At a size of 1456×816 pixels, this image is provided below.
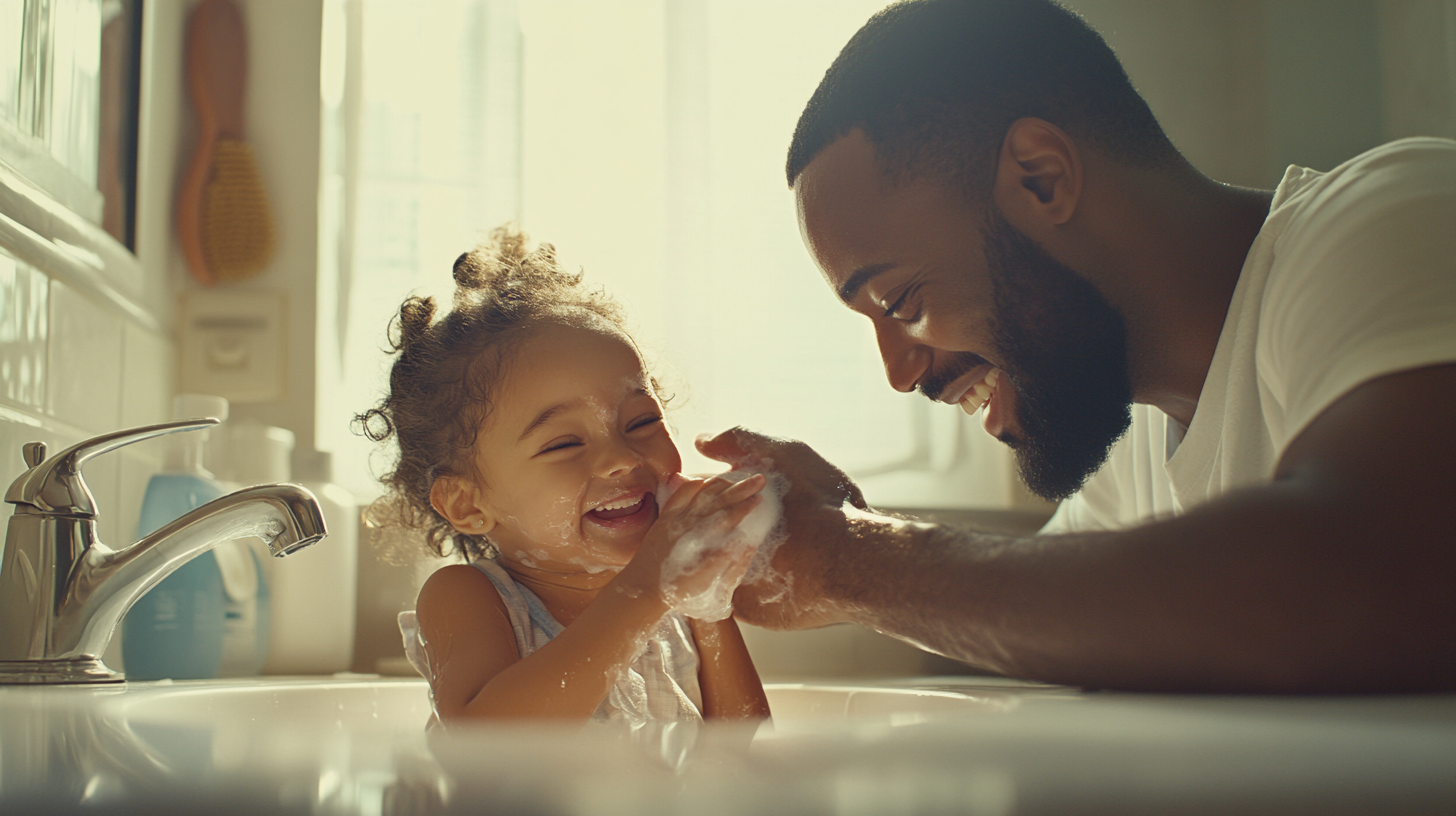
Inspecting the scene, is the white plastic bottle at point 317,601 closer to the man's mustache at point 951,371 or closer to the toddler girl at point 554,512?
the toddler girl at point 554,512

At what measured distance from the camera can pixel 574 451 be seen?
947 mm

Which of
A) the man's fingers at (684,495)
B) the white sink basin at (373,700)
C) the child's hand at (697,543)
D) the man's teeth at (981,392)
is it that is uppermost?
the man's teeth at (981,392)

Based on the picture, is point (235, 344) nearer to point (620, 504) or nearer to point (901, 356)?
point (620, 504)

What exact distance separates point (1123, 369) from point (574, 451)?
2.07 feet

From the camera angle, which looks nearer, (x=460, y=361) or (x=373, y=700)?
(x=460, y=361)

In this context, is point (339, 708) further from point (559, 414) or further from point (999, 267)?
point (999, 267)

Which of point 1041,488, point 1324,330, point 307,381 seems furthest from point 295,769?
point 307,381

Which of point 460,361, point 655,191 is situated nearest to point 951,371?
point 460,361

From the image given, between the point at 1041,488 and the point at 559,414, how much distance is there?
650mm

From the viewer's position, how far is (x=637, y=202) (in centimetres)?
167

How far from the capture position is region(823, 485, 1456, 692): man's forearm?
0.57 metres

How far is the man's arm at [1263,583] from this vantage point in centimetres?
57

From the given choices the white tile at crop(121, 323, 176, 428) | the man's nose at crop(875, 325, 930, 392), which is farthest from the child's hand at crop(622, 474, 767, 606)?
the white tile at crop(121, 323, 176, 428)

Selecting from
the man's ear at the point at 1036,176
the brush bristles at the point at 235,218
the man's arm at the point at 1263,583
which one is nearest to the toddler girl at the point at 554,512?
the man's arm at the point at 1263,583
